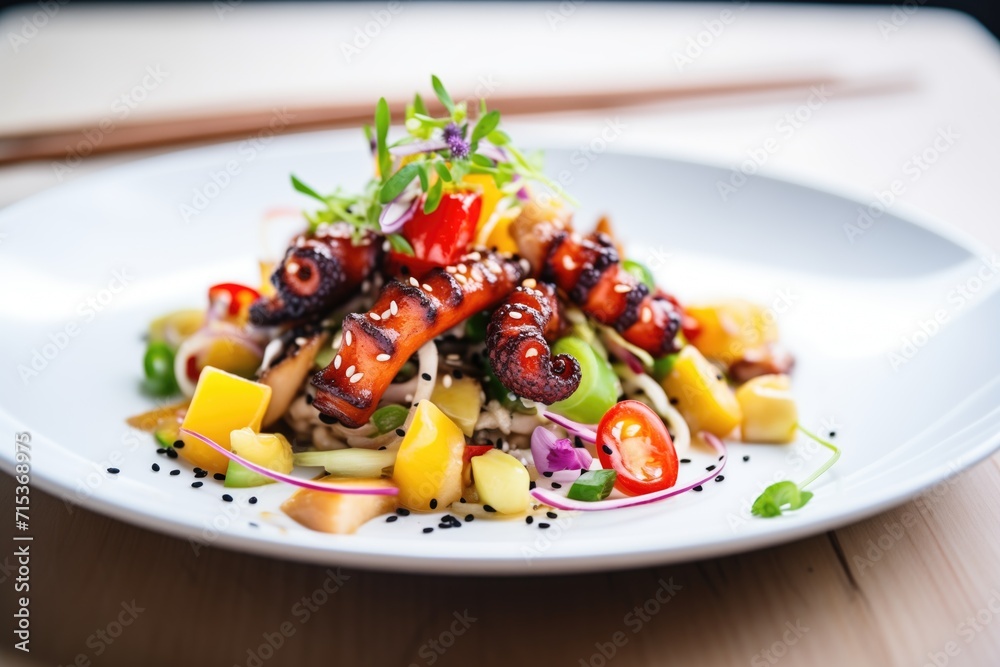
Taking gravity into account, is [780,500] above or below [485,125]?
below

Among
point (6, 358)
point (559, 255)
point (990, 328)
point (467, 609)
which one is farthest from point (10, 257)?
point (990, 328)

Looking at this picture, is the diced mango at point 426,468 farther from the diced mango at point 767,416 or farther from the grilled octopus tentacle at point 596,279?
the diced mango at point 767,416

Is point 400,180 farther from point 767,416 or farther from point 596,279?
point 767,416

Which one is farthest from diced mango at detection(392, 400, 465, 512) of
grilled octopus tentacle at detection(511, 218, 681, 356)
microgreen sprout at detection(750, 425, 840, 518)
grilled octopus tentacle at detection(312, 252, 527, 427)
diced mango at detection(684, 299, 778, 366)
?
diced mango at detection(684, 299, 778, 366)

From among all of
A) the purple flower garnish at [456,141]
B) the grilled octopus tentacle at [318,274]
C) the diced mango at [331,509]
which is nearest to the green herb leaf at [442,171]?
the purple flower garnish at [456,141]

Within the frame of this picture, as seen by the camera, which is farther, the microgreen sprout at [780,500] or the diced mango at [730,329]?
the diced mango at [730,329]

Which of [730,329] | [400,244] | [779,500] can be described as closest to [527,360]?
[400,244]
